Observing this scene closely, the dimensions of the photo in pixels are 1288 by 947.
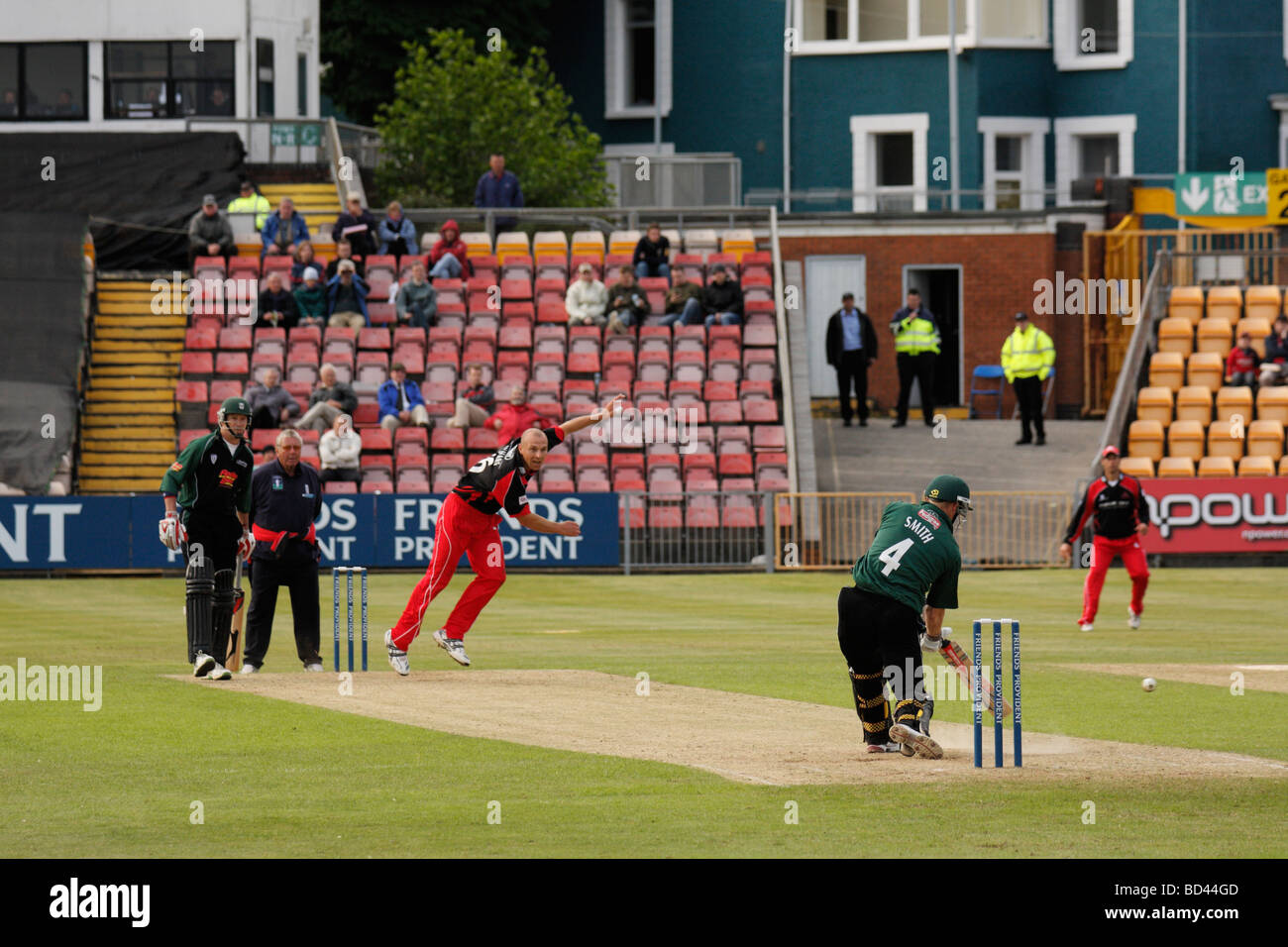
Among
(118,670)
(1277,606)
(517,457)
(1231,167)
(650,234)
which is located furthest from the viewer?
(1231,167)

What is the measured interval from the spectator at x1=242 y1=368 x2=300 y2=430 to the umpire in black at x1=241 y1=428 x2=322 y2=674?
1487 cm

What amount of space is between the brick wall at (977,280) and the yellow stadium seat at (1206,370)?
22.6 feet

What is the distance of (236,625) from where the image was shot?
58.0ft

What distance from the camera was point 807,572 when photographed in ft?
105

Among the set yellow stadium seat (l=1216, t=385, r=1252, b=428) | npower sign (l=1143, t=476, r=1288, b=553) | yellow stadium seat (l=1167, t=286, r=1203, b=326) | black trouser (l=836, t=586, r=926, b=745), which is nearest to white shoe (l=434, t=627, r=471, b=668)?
black trouser (l=836, t=586, r=926, b=745)

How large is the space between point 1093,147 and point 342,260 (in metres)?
20.3

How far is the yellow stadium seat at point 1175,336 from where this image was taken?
37.0 m

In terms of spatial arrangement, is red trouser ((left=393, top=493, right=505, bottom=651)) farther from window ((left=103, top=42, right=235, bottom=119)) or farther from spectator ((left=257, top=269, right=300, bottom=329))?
window ((left=103, top=42, right=235, bottom=119))

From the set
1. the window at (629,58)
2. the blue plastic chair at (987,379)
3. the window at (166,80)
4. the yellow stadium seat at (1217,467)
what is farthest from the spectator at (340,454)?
the window at (629,58)

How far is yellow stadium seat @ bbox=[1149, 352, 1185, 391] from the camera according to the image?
1423 inches

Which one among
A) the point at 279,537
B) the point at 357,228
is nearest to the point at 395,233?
the point at 357,228
